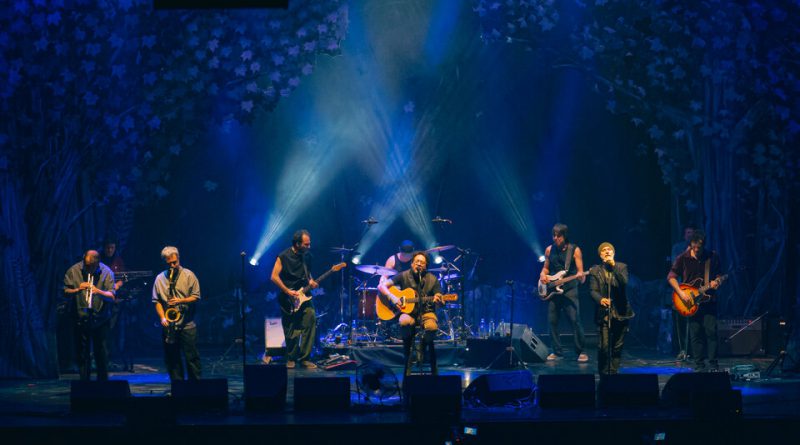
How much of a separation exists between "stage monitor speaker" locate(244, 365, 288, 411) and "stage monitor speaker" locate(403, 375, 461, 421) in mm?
1310

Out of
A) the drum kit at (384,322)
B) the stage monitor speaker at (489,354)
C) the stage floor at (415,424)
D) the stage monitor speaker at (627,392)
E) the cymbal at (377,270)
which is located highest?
the cymbal at (377,270)

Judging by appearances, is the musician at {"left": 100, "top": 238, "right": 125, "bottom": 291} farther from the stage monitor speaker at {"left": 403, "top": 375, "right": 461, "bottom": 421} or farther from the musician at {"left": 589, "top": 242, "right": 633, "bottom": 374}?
the musician at {"left": 589, "top": 242, "right": 633, "bottom": 374}

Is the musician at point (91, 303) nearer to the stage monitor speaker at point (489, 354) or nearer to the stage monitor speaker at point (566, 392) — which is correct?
the stage monitor speaker at point (489, 354)

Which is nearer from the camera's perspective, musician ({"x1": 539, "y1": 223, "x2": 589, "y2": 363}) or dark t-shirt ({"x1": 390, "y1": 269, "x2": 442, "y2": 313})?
dark t-shirt ({"x1": 390, "y1": 269, "x2": 442, "y2": 313})

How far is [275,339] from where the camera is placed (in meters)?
14.3

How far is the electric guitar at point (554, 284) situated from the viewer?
45.2 ft

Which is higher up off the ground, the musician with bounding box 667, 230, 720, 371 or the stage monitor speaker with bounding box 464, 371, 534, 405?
the musician with bounding box 667, 230, 720, 371

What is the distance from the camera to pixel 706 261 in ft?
40.5

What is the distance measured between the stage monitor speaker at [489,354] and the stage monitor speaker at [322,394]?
4.15 m

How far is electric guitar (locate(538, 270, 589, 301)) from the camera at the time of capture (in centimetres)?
1377

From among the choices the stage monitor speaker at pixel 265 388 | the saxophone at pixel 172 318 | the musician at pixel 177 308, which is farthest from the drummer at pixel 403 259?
the stage monitor speaker at pixel 265 388

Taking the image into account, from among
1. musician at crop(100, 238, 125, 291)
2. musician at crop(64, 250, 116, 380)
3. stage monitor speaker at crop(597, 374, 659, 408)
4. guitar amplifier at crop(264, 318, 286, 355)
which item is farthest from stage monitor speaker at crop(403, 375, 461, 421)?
musician at crop(100, 238, 125, 291)

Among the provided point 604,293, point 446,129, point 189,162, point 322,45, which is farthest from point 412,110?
point 604,293

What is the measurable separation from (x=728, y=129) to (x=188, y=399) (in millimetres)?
9929
